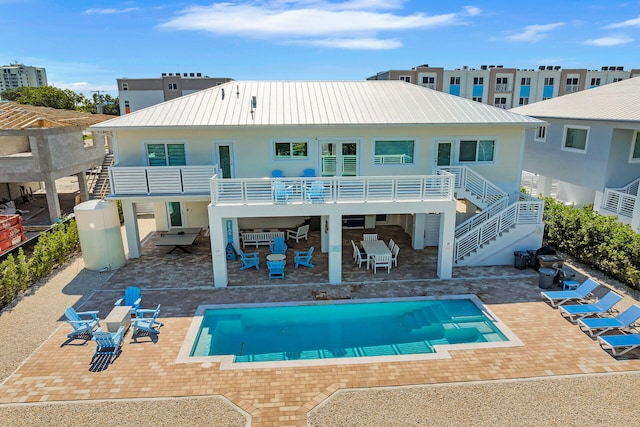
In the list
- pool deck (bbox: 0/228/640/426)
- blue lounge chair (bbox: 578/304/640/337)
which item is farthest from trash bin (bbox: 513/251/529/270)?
blue lounge chair (bbox: 578/304/640/337)

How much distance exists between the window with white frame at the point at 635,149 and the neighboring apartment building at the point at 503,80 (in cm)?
4893

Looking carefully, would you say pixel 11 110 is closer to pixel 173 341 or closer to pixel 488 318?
pixel 173 341

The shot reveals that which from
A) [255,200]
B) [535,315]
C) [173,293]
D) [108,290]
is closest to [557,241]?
[535,315]

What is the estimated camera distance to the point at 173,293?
576 inches

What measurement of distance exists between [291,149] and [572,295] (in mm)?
11953

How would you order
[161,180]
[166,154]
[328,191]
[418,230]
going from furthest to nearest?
[418,230] → [166,154] → [161,180] → [328,191]

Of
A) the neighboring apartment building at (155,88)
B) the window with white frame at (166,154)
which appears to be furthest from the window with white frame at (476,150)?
the neighboring apartment building at (155,88)

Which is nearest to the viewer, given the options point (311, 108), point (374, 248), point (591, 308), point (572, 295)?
point (591, 308)

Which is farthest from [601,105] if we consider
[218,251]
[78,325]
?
[78,325]

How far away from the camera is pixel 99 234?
53.5 feet

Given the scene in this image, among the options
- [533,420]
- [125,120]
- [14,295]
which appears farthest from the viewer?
[125,120]

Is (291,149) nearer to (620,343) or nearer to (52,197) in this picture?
(620,343)

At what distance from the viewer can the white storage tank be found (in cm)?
1616

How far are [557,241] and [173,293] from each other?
17120 mm
